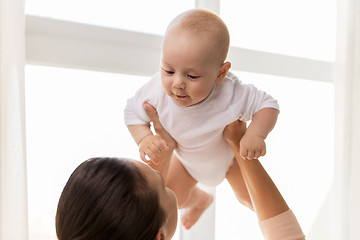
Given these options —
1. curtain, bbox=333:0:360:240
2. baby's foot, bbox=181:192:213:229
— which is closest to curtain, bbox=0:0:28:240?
baby's foot, bbox=181:192:213:229

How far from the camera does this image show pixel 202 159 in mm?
1176

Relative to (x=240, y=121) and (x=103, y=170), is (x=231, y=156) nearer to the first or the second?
(x=240, y=121)

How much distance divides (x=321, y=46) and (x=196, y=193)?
3.30 ft

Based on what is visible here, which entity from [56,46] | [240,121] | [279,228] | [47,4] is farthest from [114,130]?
[279,228]

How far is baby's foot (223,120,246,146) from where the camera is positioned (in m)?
1.10

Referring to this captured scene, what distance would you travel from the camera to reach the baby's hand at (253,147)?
100 cm

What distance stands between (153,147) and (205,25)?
0.93ft

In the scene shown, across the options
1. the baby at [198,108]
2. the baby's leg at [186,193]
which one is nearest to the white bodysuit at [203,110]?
the baby at [198,108]

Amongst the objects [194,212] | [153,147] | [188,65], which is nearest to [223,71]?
[188,65]

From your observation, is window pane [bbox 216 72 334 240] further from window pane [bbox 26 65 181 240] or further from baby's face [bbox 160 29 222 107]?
baby's face [bbox 160 29 222 107]

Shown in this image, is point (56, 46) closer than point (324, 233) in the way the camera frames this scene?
Yes

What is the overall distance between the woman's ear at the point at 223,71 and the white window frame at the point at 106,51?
54 centimetres

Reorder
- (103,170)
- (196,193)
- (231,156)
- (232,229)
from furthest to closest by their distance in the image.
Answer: (232,229)
(196,193)
(231,156)
(103,170)

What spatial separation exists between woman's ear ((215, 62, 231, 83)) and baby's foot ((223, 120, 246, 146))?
0.11 metres
